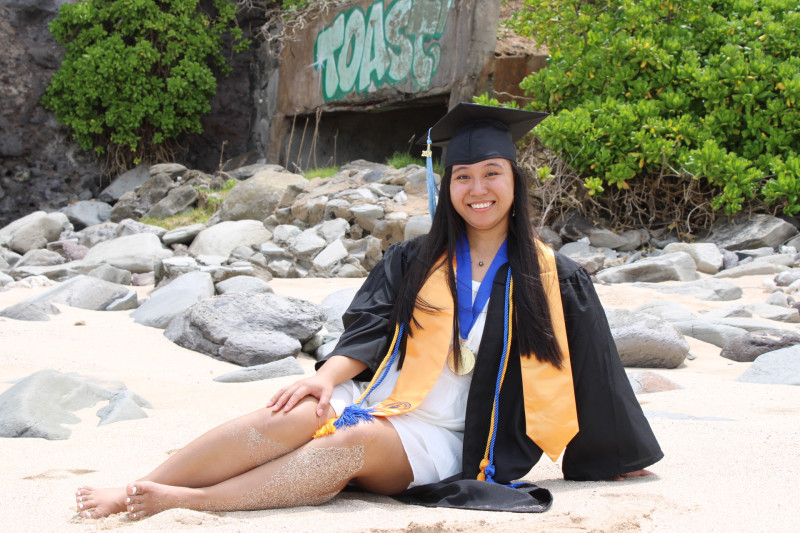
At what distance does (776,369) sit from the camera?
351 centimetres

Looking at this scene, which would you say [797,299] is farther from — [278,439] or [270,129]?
[270,129]

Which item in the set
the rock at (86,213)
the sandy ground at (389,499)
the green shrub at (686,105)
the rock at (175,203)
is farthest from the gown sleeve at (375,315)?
the rock at (86,213)

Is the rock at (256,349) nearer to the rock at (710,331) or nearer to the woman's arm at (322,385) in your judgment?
the woman's arm at (322,385)

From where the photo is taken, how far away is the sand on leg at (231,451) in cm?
206

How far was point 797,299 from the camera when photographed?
5199 millimetres

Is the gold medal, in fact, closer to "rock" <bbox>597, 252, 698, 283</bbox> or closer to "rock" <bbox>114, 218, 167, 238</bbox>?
"rock" <bbox>597, 252, 698, 283</bbox>

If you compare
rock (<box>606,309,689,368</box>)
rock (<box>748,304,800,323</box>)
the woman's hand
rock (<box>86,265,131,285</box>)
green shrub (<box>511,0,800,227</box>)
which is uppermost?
green shrub (<box>511,0,800,227</box>)

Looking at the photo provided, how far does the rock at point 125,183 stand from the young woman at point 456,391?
10664mm

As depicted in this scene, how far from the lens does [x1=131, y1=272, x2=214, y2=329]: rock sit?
4.91 m

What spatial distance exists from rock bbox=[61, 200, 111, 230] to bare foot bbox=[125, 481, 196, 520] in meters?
9.96

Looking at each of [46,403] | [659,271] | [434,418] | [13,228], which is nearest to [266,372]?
[46,403]

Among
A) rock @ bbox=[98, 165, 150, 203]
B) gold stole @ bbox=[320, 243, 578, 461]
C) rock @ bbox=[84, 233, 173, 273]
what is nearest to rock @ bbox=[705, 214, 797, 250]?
rock @ bbox=[84, 233, 173, 273]

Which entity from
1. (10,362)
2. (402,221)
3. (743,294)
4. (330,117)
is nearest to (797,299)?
(743,294)

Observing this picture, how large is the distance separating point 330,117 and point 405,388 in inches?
385
